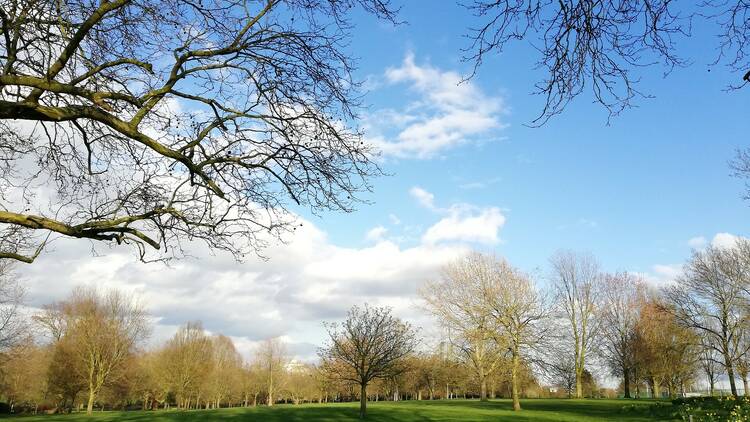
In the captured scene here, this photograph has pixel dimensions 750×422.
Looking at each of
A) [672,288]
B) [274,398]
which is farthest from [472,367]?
[274,398]

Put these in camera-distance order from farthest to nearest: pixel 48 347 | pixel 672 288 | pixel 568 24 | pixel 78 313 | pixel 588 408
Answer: pixel 48 347 → pixel 78 313 → pixel 672 288 → pixel 588 408 → pixel 568 24

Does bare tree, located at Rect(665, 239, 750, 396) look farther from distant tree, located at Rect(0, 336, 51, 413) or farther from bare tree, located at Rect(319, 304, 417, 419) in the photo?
distant tree, located at Rect(0, 336, 51, 413)

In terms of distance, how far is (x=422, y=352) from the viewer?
44.8 metres

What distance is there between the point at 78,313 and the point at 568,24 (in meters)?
55.1

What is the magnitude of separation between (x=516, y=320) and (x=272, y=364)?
208 ft

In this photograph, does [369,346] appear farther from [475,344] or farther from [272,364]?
[272,364]

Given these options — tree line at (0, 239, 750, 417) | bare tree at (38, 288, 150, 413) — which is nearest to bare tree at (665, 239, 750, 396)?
tree line at (0, 239, 750, 417)

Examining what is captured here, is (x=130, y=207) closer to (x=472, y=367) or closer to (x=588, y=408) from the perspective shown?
(x=588, y=408)

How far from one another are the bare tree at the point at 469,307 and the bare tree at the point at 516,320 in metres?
1.04

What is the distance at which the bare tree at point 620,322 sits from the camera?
48.2m

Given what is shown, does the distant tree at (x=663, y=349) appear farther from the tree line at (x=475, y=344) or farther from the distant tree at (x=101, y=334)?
the distant tree at (x=101, y=334)

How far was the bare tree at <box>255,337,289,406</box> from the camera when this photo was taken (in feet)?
275

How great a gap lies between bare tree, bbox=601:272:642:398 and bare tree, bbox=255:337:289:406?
54.2 m

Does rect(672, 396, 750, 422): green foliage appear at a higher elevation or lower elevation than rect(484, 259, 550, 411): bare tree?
lower
